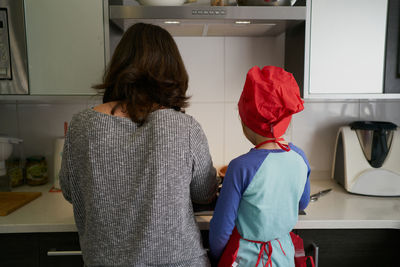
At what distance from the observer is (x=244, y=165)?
0.99m

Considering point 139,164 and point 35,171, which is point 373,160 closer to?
point 139,164

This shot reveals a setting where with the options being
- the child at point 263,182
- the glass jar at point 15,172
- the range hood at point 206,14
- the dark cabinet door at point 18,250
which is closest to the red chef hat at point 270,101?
the child at point 263,182

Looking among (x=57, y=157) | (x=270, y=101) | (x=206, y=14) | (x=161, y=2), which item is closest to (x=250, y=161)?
(x=270, y=101)

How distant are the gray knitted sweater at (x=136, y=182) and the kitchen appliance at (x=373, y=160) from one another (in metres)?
1.01

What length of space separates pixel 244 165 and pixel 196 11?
0.74m

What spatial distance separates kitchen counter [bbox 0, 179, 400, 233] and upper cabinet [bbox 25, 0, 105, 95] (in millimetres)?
517

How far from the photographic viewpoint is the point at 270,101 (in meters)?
0.98

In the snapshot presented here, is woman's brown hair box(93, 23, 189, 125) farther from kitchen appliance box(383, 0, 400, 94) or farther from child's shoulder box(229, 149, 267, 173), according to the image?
kitchen appliance box(383, 0, 400, 94)

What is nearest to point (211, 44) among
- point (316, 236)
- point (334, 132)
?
point (334, 132)

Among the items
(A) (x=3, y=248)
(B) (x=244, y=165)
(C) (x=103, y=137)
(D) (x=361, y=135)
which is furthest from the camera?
(D) (x=361, y=135)

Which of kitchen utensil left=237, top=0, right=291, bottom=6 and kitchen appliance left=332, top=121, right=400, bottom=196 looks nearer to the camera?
kitchen utensil left=237, top=0, right=291, bottom=6

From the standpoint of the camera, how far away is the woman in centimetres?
89

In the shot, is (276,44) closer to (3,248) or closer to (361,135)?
(361,135)

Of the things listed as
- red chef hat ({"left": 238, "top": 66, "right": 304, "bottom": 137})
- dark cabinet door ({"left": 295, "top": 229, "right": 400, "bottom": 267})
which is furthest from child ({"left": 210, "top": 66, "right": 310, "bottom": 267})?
dark cabinet door ({"left": 295, "top": 229, "right": 400, "bottom": 267})
